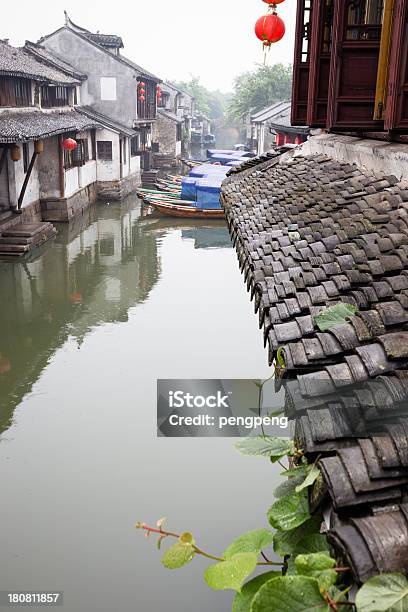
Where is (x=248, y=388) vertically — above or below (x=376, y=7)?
below

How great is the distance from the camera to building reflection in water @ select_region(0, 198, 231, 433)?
12.6 metres

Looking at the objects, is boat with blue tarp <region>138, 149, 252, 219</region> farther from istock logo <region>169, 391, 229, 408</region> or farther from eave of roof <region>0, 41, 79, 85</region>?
istock logo <region>169, 391, 229, 408</region>

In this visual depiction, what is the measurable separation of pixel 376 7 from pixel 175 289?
31.2 feet

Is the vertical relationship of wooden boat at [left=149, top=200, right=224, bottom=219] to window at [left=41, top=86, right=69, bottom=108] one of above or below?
below

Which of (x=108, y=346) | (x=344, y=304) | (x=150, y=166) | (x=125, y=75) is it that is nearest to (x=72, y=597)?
(x=344, y=304)

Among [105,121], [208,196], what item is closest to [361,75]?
[208,196]

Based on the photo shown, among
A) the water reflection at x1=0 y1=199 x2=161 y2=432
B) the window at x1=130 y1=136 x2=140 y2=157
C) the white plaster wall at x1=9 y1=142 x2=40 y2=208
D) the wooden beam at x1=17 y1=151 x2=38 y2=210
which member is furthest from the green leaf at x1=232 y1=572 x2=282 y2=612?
the window at x1=130 y1=136 x2=140 y2=157

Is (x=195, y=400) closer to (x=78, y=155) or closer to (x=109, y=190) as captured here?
(x=78, y=155)

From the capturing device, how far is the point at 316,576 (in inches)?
74.2

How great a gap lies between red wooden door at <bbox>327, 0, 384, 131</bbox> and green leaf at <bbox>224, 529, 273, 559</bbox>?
5.65m

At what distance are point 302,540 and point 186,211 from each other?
86.7 ft

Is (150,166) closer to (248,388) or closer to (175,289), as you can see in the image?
(175,289)

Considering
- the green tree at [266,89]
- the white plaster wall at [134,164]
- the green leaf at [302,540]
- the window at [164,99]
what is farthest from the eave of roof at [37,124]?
the green tree at [266,89]

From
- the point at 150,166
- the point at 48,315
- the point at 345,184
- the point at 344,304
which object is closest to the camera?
the point at 344,304
